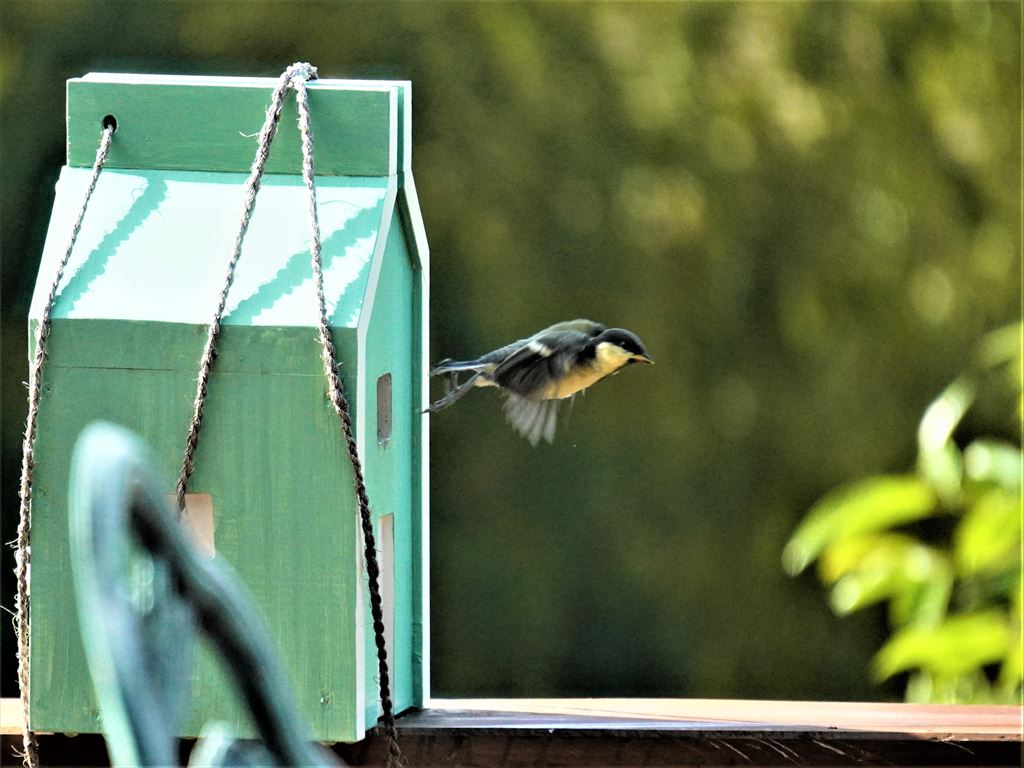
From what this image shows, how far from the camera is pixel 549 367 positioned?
3.95 ft

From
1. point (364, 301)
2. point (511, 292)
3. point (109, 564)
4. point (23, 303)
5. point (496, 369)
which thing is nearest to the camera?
point (109, 564)

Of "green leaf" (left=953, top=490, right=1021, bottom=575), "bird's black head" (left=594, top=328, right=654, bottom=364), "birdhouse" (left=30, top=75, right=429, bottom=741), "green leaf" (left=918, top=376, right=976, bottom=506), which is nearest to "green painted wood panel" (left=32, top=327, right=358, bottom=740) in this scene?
"birdhouse" (left=30, top=75, right=429, bottom=741)

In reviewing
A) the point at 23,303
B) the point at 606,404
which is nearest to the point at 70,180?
the point at 23,303

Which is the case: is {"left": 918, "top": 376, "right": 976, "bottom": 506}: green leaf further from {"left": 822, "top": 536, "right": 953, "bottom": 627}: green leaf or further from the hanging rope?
the hanging rope

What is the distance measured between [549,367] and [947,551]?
4.79 feet

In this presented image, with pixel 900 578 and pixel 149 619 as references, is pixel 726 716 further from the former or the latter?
pixel 900 578

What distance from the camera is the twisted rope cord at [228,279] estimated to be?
95cm

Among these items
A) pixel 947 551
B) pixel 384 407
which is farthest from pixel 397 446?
pixel 947 551

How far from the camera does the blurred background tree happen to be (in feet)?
8.01

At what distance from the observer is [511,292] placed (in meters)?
2.43

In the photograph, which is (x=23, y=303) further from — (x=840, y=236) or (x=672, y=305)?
(x=840, y=236)

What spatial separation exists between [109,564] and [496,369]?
2.60ft

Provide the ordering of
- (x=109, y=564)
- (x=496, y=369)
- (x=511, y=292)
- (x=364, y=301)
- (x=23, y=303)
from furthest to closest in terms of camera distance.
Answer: (x=511, y=292), (x=23, y=303), (x=496, y=369), (x=364, y=301), (x=109, y=564)

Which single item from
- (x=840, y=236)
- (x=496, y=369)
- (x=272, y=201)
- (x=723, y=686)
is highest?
(x=840, y=236)
